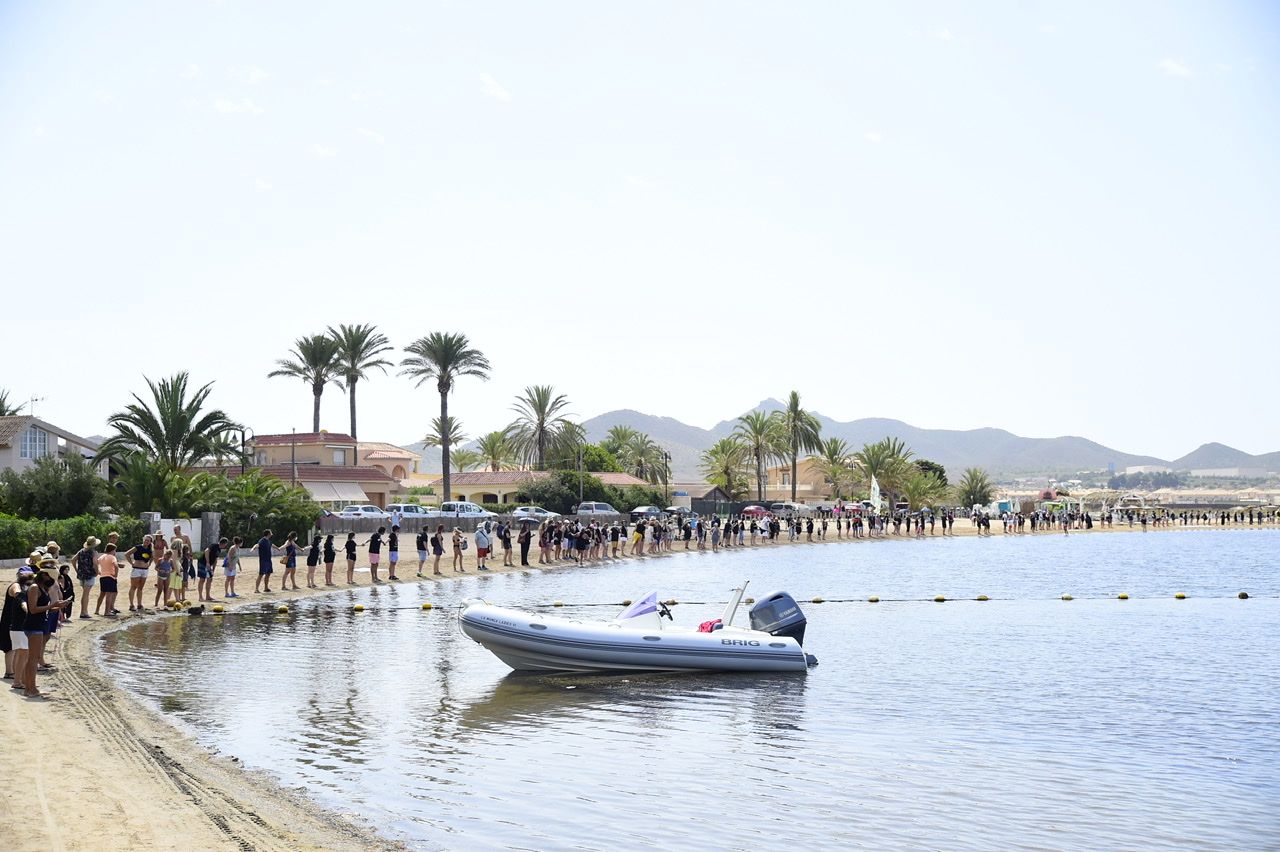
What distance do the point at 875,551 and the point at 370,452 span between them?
1964 inches

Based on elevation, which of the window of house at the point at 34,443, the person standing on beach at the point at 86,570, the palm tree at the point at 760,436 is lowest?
the person standing on beach at the point at 86,570

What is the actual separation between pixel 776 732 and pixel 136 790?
7.98 m

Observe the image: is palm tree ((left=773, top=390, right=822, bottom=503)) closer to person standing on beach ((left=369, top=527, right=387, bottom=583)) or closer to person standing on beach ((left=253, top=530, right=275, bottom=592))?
person standing on beach ((left=369, top=527, right=387, bottom=583))

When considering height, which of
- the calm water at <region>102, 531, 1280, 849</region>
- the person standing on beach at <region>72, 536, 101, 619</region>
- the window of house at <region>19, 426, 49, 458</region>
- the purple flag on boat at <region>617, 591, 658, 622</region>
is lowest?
the calm water at <region>102, 531, 1280, 849</region>

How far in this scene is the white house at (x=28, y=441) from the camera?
4594 centimetres

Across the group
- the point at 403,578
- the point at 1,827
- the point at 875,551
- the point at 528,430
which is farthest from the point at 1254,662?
the point at 528,430

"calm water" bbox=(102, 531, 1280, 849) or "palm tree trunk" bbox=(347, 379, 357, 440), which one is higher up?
"palm tree trunk" bbox=(347, 379, 357, 440)

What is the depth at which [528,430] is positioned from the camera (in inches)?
3684

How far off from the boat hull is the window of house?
35.1m

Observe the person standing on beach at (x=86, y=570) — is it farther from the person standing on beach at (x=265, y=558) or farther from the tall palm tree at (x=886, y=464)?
the tall palm tree at (x=886, y=464)

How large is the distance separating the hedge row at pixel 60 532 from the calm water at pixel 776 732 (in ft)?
32.1

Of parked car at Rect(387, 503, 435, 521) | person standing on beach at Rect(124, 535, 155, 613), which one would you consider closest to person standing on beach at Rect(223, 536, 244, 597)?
person standing on beach at Rect(124, 535, 155, 613)

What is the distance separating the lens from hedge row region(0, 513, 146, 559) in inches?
1246

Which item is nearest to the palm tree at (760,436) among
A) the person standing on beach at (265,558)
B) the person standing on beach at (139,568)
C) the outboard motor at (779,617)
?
the person standing on beach at (265,558)
